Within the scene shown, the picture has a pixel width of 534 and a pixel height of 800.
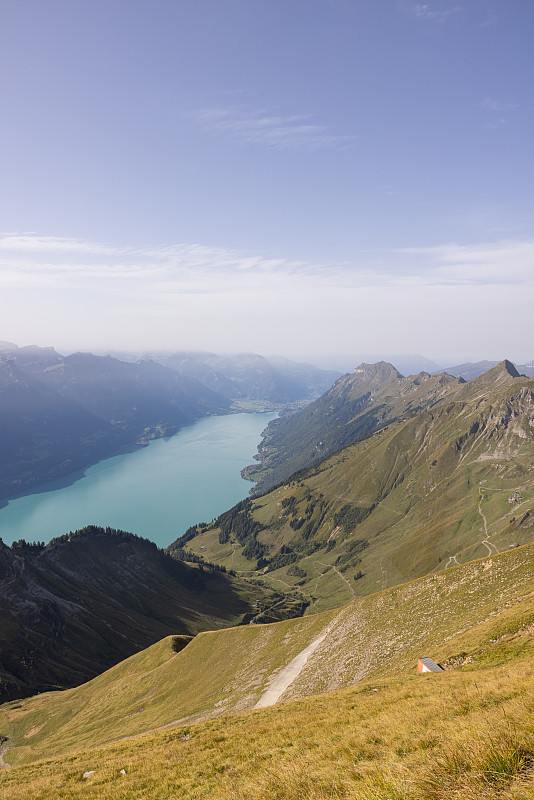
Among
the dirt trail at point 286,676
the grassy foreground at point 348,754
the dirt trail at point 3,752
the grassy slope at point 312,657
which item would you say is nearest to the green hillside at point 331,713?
the grassy foreground at point 348,754

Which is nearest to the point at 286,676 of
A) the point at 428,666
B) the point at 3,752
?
the point at 428,666

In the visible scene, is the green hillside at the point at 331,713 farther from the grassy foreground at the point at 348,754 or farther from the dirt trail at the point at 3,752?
the dirt trail at the point at 3,752

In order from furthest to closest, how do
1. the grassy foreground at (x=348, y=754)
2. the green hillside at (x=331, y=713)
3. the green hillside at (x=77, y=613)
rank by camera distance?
the green hillside at (x=77, y=613), the green hillside at (x=331, y=713), the grassy foreground at (x=348, y=754)

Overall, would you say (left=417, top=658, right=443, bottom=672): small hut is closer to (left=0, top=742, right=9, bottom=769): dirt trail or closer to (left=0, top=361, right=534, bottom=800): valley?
(left=0, top=361, right=534, bottom=800): valley

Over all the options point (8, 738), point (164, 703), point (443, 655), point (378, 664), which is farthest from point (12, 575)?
point (443, 655)

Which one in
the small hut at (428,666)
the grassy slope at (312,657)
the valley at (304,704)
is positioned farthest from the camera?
the grassy slope at (312,657)

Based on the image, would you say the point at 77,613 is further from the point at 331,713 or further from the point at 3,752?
the point at 331,713

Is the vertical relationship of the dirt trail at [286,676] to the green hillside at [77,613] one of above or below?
above
